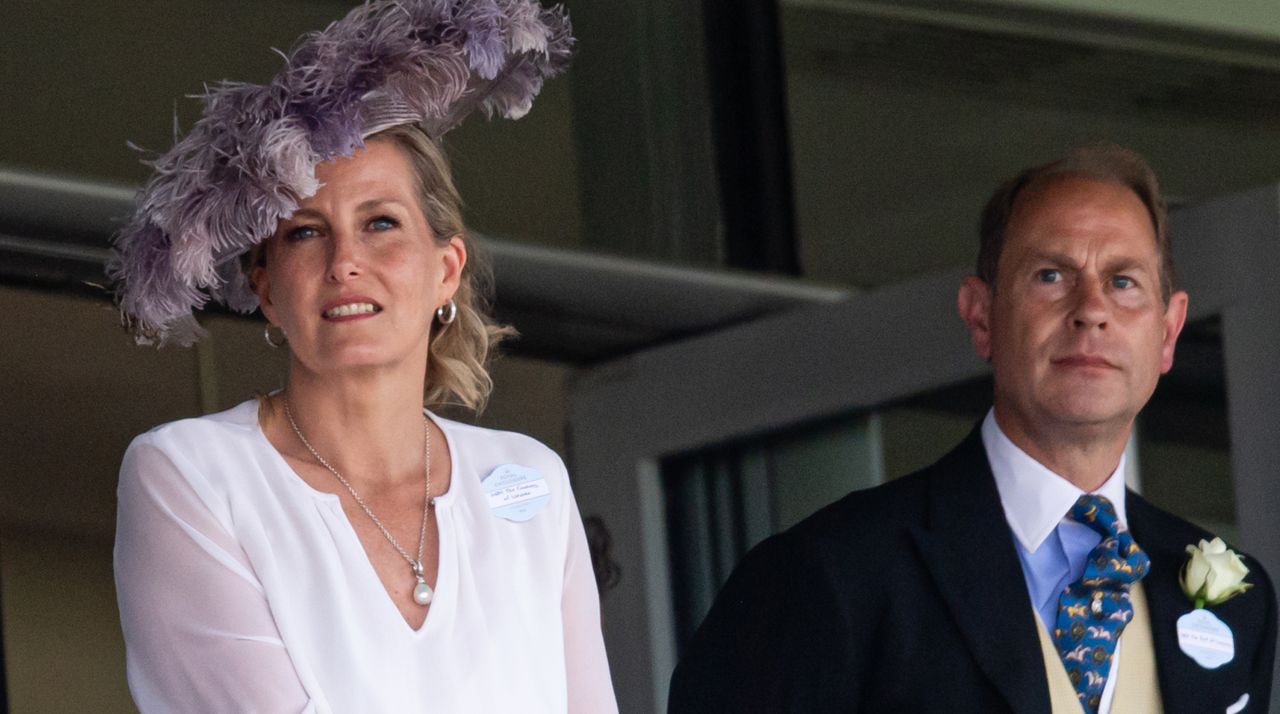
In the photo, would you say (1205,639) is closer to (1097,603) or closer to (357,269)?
(1097,603)

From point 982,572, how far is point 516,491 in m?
0.63

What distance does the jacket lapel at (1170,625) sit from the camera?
296cm

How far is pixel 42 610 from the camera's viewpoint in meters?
4.04

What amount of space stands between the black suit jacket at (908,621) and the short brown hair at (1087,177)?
0.28 metres

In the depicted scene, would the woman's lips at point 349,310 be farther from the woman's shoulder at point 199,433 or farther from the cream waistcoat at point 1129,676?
the cream waistcoat at point 1129,676

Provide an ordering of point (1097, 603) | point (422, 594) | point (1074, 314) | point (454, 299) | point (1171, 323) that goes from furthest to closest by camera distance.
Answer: point (1171, 323), point (1074, 314), point (1097, 603), point (454, 299), point (422, 594)

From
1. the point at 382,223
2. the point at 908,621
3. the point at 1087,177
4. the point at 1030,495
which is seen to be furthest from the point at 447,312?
the point at 1087,177

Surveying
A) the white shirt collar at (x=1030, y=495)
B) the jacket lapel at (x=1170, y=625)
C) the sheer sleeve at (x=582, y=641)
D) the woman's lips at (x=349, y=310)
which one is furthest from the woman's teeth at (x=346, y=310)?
the jacket lapel at (x=1170, y=625)

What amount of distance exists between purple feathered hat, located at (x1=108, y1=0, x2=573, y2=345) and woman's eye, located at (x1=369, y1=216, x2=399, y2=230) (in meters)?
0.10

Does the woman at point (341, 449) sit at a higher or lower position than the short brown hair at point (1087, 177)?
lower

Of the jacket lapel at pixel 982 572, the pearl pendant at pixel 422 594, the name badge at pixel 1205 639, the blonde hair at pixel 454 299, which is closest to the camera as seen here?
the pearl pendant at pixel 422 594

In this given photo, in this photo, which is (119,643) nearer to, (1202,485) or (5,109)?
(5,109)

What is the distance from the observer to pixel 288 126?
8.46ft

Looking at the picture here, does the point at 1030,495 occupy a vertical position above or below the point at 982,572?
above
